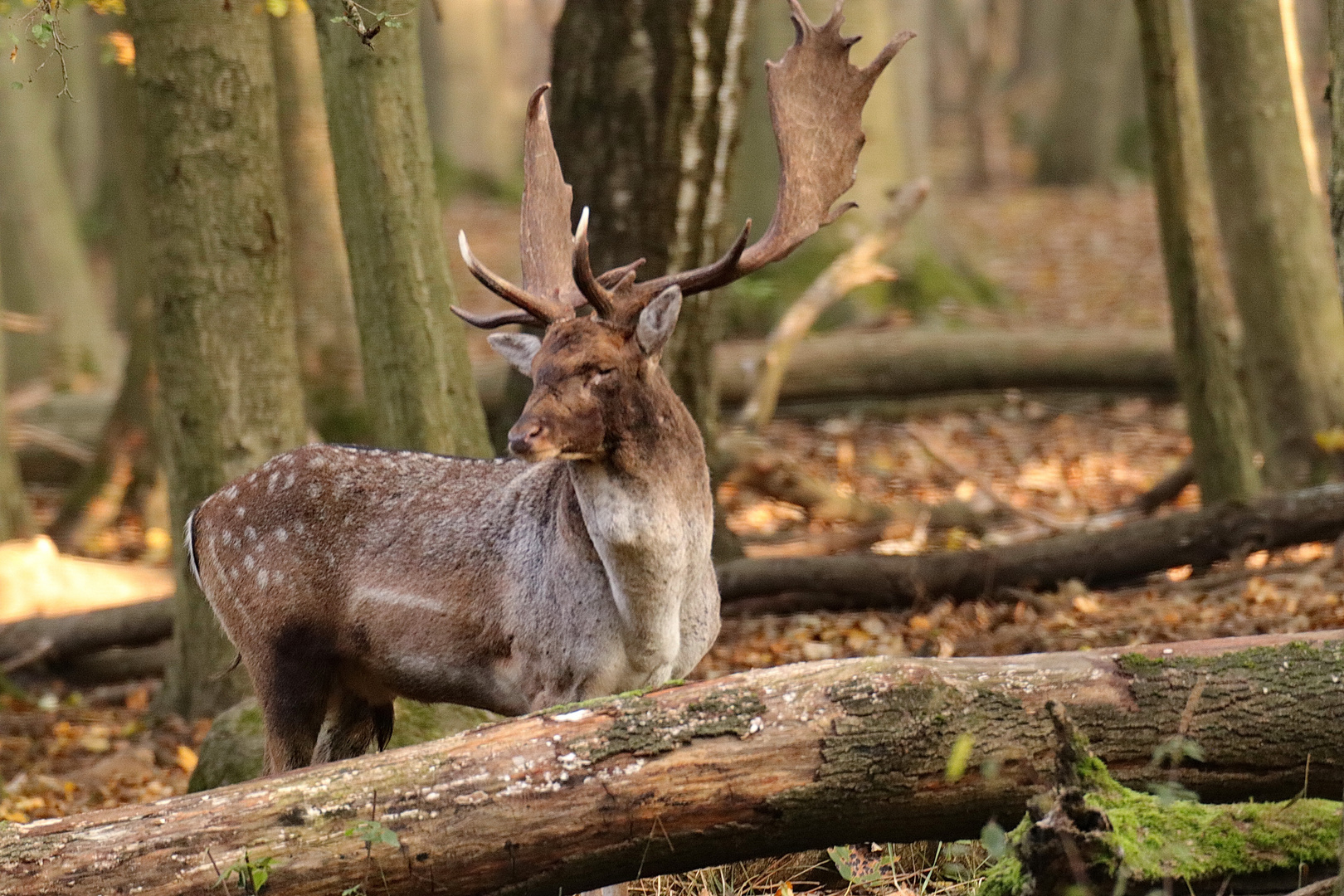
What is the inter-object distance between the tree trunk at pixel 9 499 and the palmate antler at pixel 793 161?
210 inches

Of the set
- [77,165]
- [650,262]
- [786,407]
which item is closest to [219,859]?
[650,262]

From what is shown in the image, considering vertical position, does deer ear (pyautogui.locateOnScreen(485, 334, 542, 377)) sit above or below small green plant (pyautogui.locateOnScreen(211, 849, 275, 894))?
above

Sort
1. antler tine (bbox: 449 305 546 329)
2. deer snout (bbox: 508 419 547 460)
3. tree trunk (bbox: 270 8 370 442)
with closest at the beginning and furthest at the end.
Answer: deer snout (bbox: 508 419 547 460) < antler tine (bbox: 449 305 546 329) < tree trunk (bbox: 270 8 370 442)

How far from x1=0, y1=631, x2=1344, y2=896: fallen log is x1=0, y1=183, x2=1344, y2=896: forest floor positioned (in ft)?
2.05

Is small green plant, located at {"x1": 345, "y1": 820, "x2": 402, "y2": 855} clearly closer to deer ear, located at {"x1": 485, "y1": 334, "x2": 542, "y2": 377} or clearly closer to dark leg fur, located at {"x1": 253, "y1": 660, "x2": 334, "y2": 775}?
dark leg fur, located at {"x1": 253, "y1": 660, "x2": 334, "y2": 775}

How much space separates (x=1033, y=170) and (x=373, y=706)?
69.9ft

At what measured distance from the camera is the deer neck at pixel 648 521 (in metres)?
5.07

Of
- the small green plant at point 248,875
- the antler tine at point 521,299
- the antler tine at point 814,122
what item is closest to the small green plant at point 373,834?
the small green plant at point 248,875

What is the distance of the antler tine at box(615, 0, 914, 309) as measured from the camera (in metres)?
5.82

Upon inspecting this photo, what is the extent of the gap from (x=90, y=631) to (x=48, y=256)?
6.71m

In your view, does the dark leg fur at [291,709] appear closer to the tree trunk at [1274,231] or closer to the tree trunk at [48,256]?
the tree trunk at [1274,231]

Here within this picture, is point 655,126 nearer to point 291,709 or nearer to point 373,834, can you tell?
point 291,709

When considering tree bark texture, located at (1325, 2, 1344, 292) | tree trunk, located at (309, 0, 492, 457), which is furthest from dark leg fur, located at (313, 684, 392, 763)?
tree bark texture, located at (1325, 2, 1344, 292)

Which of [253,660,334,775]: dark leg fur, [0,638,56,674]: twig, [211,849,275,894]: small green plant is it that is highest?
[211,849,275,894]: small green plant
